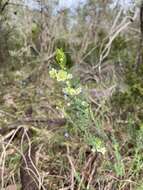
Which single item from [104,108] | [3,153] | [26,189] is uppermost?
[104,108]

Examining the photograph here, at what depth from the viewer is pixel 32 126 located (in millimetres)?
2102

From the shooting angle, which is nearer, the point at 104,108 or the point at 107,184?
the point at 107,184

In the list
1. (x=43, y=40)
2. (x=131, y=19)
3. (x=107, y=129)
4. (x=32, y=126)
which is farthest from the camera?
(x=43, y=40)

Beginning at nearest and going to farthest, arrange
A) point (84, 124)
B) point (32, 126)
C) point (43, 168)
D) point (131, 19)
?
point (84, 124) → point (43, 168) → point (32, 126) → point (131, 19)

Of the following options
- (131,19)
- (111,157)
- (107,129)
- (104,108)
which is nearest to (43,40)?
(131,19)

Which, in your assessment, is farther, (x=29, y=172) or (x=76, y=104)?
(x=29, y=172)

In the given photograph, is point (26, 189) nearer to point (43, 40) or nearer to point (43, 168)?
point (43, 168)

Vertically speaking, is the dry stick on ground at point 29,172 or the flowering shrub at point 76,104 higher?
the flowering shrub at point 76,104

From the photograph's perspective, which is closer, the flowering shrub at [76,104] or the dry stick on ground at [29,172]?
the flowering shrub at [76,104]

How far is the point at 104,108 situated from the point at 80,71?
36.2 inches

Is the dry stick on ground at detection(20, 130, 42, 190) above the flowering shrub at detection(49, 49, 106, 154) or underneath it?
underneath

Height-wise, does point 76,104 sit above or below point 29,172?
above

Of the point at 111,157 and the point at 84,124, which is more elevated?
the point at 84,124

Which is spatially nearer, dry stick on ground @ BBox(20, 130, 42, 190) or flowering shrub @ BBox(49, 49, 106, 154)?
flowering shrub @ BBox(49, 49, 106, 154)
